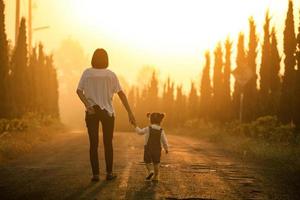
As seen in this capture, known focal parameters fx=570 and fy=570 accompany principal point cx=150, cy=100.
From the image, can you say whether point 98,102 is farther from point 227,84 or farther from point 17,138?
point 227,84

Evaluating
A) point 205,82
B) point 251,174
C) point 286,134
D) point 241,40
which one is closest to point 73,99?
point 205,82

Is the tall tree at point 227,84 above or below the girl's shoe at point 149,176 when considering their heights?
above

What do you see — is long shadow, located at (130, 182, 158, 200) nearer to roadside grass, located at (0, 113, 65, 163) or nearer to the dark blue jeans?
the dark blue jeans

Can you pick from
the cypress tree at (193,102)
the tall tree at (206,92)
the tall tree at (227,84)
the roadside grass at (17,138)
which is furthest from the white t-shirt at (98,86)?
the cypress tree at (193,102)

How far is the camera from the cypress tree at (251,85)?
1190 inches

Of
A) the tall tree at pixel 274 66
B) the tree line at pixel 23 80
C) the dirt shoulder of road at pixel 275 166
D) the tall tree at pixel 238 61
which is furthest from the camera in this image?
the tall tree at pixel 238 61

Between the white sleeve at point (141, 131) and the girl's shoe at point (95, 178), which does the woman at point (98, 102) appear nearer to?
the girl's shoe at point (95, 178)

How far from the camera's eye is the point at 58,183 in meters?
9.12

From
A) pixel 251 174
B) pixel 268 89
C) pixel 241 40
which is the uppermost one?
pixel 241 40

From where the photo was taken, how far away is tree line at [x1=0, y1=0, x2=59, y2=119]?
2380 centimetres

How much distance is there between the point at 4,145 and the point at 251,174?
743 cm

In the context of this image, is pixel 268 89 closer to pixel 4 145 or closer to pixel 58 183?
pixel 4 145

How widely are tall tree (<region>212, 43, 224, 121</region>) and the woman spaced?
2886 cm

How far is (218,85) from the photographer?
40.3 metres
